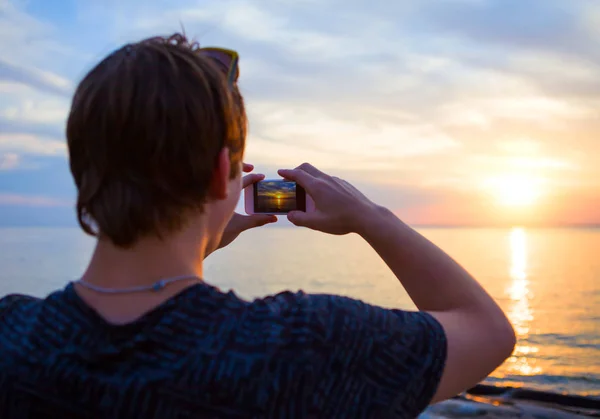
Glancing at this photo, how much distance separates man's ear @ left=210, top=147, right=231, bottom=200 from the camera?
147 cm

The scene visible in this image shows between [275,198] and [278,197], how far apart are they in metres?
0.03

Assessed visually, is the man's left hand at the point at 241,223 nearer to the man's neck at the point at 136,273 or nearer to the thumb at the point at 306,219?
the thumb at the point at 306,219

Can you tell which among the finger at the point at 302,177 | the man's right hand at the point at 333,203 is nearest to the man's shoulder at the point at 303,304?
the man's right hand at the point at 333,203

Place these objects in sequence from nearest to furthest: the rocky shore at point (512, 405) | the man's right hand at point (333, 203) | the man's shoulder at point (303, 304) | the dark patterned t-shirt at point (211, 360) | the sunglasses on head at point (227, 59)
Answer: the dark patterned t-shirt at point (211, 360) → the man's shoulder at point (303, 304) → the sunglasses on head at point (227, 59) → the man's right hand at point (333, 203) → the rocky shore at point (512, 405)

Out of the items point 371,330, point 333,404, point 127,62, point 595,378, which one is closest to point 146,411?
point 333,404

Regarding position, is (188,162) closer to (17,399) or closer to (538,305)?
(17,399)

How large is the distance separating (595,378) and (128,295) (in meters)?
14.7

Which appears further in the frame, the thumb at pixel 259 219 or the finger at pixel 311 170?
the thumb at pixel 259 219

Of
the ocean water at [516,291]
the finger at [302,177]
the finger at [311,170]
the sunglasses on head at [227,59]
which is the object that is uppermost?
the sunglasses on head at [227,59]

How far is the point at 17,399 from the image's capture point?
1.38m

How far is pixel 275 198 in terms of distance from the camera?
2561mm

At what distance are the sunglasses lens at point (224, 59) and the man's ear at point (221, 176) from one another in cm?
25

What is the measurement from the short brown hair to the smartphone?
3.10 ft

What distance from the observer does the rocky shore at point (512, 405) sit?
8578mm
